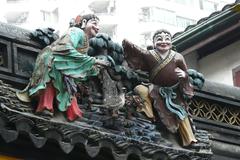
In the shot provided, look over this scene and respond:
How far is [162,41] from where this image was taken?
1487cm

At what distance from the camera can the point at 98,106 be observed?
45.9ft

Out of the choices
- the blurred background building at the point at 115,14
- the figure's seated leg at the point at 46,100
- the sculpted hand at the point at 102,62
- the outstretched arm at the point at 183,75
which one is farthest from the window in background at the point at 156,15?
the figure's seated leg at the point at 46,100

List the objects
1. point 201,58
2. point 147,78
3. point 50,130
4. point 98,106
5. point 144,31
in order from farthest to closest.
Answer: point 144,31 < point 201,58 < point 147,78 < point 98,106 < point 50,130

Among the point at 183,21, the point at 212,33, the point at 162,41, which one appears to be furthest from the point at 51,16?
the point at 162,41

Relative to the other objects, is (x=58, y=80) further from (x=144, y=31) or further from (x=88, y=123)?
(x=144, y=31)

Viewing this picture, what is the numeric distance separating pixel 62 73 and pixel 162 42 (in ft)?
6.93

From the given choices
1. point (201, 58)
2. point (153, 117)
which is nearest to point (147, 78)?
point (153, 117)

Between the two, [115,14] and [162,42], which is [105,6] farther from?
[162,42]

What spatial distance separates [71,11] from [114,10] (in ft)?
10.1

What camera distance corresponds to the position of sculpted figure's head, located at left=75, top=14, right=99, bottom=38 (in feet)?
46.5

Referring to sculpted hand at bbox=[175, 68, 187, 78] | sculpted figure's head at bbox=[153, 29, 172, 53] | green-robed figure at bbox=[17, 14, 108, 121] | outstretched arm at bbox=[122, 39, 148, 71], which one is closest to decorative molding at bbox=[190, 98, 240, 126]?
sculpted hand at bbox=[175, 68, 187, 78]

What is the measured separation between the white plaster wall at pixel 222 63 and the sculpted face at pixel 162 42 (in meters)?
7.01

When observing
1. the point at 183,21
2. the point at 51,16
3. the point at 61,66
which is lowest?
the point at 61,66

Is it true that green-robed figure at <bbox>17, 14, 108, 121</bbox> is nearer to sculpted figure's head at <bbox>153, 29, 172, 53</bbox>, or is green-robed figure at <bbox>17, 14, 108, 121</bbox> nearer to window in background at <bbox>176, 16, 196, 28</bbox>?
sculpted figure's head at <bbox>153, 29, 172, 53</bbox>
